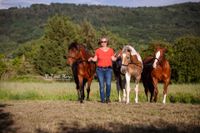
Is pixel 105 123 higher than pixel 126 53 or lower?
lower

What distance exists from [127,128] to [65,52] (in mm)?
41580

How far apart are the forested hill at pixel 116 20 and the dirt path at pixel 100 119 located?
112678 mm

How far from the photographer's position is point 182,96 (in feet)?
66.8

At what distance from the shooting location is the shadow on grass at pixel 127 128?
29.3 ft

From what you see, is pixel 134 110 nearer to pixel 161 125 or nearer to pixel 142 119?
pixel 142 119

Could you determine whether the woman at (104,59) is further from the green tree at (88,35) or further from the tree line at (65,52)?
the green tree at (88,35)

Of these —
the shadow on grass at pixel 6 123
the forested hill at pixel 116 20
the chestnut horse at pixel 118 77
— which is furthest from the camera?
the forested hill at pixel 116 20

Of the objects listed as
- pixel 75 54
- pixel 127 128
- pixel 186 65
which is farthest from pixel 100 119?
pixel 186 65

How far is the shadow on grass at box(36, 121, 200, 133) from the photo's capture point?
352 inches

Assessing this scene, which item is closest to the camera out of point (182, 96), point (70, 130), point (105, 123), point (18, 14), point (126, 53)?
point (70, 130)

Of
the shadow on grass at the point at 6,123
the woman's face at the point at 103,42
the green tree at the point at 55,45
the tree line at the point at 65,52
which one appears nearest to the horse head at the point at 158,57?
the woman's face at the point at 103,42

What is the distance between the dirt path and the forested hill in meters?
113

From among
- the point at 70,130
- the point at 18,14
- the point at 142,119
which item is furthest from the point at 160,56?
the point at 18,14

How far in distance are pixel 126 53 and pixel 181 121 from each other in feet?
16.7
